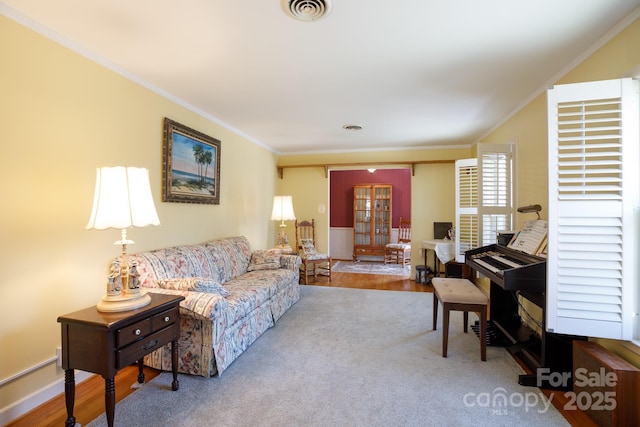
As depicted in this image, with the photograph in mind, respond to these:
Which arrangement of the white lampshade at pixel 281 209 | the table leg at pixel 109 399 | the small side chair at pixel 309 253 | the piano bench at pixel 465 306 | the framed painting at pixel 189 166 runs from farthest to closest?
the small side chair at pixel 309 253 → the white lampshade at pixel 281 209 → the framed painting at pixel 189 166 → the piano bench at pixel 465 306 → the table leg at pixel 109 399

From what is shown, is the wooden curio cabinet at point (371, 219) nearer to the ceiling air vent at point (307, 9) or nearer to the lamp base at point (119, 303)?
the ceiling air vent at point (307, 9)

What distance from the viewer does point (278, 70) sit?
2.47 metres

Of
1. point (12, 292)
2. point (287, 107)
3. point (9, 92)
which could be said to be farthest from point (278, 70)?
point (12, 292)

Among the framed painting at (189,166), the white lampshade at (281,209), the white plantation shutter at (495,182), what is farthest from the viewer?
the white lampshade at (281,209)

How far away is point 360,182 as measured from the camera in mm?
7742

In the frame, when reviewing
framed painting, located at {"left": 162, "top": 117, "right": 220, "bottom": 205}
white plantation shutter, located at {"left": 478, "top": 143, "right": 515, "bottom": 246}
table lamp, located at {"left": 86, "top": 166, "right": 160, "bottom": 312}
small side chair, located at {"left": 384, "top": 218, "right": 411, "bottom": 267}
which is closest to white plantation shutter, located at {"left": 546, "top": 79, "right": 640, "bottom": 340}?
white plantation shutter, located at {"left": 478, "top": 143, "right": 515, "bottom": 246}

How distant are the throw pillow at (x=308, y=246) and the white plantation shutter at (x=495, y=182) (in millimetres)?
2952

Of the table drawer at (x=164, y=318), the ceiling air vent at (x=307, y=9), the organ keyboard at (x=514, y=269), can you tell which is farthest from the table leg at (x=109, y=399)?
the organ keyboard at (x=514, y=269)

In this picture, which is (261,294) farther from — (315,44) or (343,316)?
(315,44)

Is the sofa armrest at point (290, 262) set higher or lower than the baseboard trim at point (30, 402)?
higher

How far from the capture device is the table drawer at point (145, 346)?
63.5 inches

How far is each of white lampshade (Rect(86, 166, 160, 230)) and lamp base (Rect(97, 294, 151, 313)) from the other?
422 mm

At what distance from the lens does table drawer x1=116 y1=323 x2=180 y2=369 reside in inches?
63.5

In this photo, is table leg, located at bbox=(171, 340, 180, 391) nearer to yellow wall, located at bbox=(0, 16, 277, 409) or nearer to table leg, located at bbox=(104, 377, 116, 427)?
table leg, located at bbox=(104, 377, 116, 427)
